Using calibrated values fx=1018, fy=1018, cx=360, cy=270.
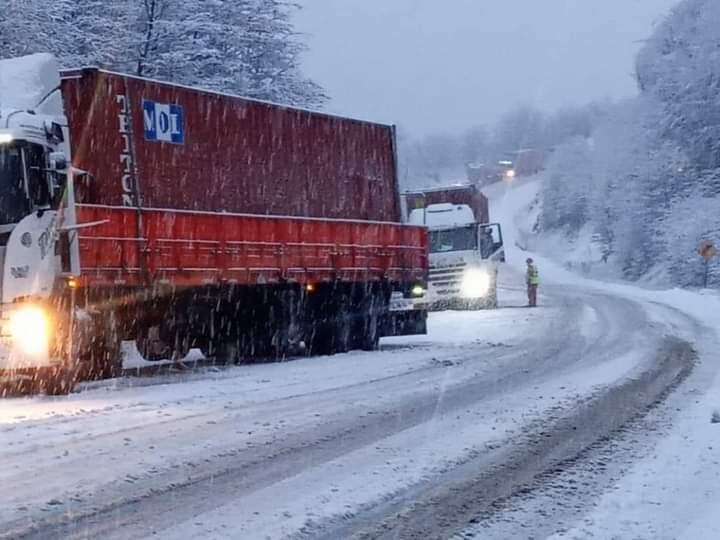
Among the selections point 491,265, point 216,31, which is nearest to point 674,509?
point 216,31

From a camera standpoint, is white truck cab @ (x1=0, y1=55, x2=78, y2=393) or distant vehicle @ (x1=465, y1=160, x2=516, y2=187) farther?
distant vehicle @ (x1=465, y1=160, x2=516, y2=187)

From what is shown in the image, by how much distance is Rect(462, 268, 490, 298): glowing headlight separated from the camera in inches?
1175

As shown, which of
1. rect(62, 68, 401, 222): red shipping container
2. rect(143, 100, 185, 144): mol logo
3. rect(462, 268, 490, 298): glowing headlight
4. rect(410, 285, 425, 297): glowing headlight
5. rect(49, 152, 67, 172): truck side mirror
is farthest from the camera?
rect(462, 268, 490, 298): glowing headlight

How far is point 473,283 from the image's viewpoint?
29828 mm

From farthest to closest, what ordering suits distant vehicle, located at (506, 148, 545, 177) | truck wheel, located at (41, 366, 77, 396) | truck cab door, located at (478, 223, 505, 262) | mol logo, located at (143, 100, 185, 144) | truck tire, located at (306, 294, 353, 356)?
distant vehicle, located at (506, 148, 545, 177), truck cab door, located at (478, 223, 505, 262), truck tire, located at (306, 294, 353, 356), mol logo, located at (143, 100, 185, 144), truck wheel, located at (41, 366, 77, 396)

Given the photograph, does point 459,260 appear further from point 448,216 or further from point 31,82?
point 31,82

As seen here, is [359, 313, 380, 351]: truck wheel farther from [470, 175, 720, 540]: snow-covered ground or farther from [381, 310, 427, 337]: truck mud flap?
[470, 175, 720, 540]: snow-covered ground

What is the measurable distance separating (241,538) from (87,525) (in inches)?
37.8

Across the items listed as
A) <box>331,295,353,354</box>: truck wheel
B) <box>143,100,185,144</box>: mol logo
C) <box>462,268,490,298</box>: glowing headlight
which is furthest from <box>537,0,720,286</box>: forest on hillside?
<box>143,100,185,144</box>: mol logo

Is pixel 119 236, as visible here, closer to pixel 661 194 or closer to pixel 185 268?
pixel 185 268

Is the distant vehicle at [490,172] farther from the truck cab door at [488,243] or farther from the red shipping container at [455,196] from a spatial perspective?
the truck cab door at [488,243]

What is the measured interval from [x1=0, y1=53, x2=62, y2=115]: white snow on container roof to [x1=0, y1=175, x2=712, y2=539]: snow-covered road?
3578 millimetres

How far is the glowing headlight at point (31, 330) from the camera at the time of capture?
1131cm

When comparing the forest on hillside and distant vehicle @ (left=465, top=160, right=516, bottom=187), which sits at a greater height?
distant vehicle @ (left=465, top=160, right=516, bottom=187)
